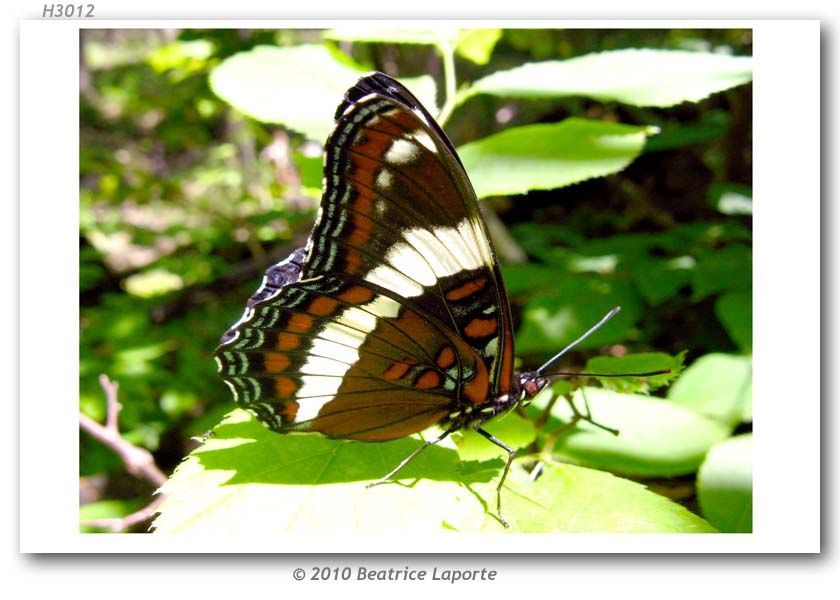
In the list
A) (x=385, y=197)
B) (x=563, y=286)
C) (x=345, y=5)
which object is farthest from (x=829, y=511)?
(x=345, y=5)

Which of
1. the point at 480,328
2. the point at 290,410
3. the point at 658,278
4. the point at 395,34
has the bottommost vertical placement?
the point at 290,410

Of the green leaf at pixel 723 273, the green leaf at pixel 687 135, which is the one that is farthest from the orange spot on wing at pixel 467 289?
the green leaf at pixel 687 135

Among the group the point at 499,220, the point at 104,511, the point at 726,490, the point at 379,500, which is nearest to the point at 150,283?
the point at 104,511

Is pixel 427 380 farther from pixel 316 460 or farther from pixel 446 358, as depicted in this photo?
pixel 316 460

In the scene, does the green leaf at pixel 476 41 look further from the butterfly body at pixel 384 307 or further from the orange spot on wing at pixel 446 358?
the orange spot on wing at pixel 446 358

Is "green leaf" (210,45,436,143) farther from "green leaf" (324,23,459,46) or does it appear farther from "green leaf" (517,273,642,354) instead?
"green leaf" (517,273,642,354)

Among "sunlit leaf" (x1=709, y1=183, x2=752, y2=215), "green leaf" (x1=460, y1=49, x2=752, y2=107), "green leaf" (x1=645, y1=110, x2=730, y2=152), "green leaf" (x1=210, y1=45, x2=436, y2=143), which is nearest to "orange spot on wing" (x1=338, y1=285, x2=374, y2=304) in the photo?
"green leaf" (x1=210, y1=45, x2=436, y2=143)

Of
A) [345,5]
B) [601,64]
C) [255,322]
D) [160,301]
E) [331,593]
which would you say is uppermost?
[345,5]

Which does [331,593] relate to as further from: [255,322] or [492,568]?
[255,322]
